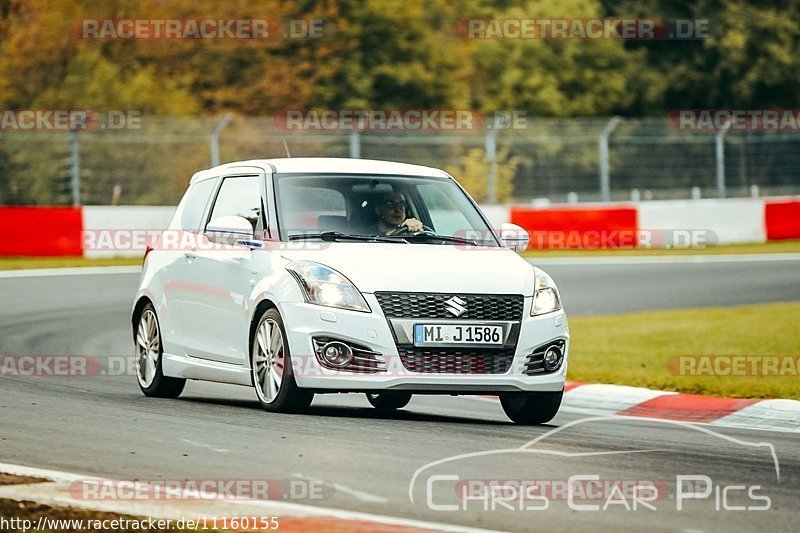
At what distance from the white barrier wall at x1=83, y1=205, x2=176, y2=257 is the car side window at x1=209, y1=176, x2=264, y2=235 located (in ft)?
50.6

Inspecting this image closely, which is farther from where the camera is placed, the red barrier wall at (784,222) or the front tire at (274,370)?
the red barrier wall at (784,222)

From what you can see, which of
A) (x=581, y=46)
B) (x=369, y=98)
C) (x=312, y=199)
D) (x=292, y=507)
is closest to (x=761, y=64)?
(x=581, y=46)

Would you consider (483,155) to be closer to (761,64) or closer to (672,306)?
(672,306)

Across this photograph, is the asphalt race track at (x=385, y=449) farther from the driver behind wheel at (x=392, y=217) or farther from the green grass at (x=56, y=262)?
the green grass at (x=56, y=262)

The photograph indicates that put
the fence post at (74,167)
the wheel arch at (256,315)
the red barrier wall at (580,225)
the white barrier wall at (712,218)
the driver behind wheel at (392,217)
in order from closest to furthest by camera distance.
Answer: the wheel arch at (256,315), the driver behind wheel at (392,217), the fence post at (74,167), the red barrier wall at (580,225), the white barrier wall at (712,218)

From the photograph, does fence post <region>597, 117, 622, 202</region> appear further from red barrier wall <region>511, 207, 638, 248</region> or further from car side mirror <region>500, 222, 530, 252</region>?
car side mirror <region>500, 222, 530, 252</region>

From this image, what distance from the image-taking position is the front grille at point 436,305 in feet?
31.7

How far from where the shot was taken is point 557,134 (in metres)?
33.9

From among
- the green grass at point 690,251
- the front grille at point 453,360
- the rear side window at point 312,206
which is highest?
the rear side window at point 312,206

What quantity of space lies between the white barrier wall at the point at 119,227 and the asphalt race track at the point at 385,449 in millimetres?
13933

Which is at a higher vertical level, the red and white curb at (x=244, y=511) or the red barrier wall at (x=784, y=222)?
the red and white curb at (x=244, y=511)

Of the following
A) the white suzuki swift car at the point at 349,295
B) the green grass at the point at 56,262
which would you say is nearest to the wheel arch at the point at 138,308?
the white suzuki swift car at the point at 349,295

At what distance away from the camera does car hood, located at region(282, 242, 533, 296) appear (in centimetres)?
974

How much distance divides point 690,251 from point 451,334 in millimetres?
22843
